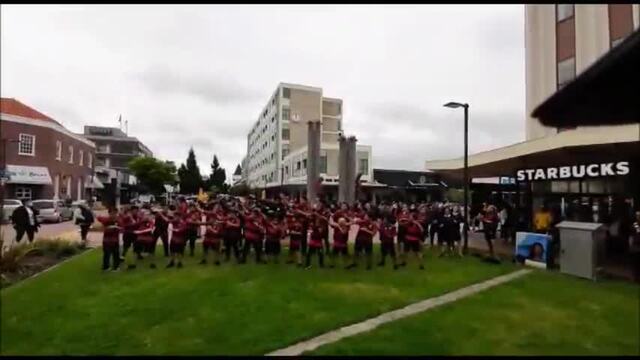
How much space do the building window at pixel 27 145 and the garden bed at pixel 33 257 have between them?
2415 cm

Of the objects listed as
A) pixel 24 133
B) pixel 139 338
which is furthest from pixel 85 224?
pixel 24 133

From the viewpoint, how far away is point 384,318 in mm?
8680

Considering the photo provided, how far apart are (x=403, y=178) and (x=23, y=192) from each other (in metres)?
36.1

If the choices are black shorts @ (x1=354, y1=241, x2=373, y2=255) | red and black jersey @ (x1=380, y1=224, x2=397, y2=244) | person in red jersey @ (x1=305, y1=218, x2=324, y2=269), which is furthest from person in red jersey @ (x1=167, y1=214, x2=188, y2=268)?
red and black jersey @ (x1=380, y1=224, x2=397, y2=244)

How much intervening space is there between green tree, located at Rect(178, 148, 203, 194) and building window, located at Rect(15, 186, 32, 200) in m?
30.7

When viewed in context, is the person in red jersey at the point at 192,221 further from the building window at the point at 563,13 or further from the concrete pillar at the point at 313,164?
the building window at the point at 563,13

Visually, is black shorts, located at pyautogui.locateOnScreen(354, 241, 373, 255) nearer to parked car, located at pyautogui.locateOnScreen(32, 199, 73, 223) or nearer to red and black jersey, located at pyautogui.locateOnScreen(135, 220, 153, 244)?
red and black jersey, located at pyautogui.locateOnScreen(135, 220, 153, 244)

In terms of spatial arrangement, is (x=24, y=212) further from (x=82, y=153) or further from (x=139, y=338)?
(x=82, y=153)

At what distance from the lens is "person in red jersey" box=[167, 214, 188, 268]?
1331cm

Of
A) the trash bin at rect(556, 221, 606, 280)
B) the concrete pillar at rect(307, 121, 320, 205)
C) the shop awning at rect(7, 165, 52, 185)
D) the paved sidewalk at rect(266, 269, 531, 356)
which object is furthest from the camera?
the shop awning at rect(7, 165, 52, 185)

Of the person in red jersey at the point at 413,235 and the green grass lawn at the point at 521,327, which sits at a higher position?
the person in red jersey at the point at 413,235

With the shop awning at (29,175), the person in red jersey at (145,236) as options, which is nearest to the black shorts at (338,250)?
the person in red jersey at (145,236)

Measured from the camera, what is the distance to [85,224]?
17578 millimetres

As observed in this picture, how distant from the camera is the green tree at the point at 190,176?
71375 millimetres
